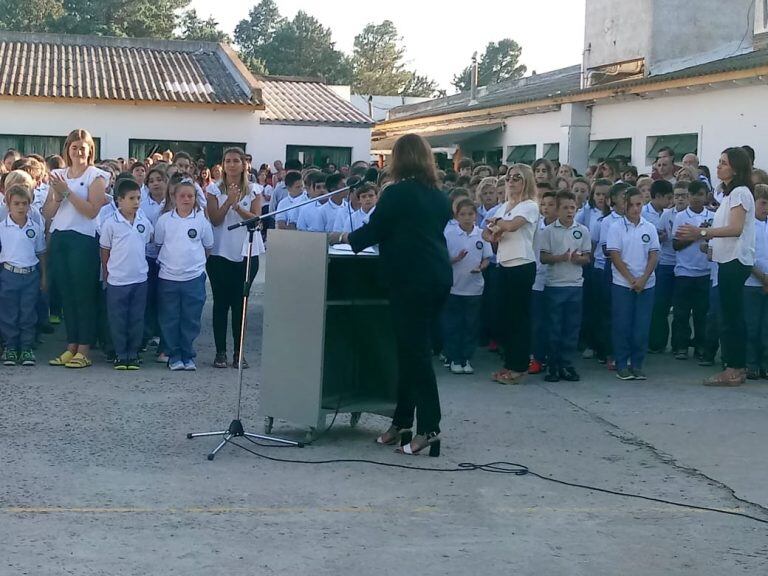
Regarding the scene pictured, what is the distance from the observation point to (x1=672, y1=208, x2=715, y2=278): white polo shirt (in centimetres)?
1085

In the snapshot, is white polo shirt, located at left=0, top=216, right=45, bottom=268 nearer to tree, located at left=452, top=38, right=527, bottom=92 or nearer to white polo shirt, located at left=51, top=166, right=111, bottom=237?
white polo shirt, located at left=51, top=166, right=111, bottom=237

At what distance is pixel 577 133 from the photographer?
22.8 meters

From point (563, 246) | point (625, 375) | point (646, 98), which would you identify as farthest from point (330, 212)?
point (646, 98)

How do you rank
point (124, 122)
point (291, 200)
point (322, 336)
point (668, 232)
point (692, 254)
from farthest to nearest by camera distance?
1. point (124, 122)
2. point (291, 200)
3. point (668, 232)
4. point (692, 254)
5. point (322, 336)

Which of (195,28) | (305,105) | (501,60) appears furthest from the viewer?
(501,60)

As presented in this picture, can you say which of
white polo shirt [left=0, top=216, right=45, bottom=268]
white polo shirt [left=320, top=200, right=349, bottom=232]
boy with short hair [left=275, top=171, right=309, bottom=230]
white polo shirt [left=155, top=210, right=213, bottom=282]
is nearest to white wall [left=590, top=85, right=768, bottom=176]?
boy with short hair [left=275, top=171, right=309, bottom=230]

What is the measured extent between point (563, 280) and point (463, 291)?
93cm

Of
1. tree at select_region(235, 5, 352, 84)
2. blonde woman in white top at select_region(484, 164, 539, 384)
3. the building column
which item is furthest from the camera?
tree at select_region(235, 5, 352, 84)

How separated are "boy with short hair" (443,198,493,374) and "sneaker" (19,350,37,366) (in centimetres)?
378

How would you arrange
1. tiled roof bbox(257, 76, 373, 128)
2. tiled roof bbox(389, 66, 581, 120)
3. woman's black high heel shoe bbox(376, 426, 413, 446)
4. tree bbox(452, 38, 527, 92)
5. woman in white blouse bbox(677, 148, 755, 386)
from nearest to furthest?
woman's black high heel shoe bbox(376, 426, 413, 446)
woman in white blouse bbox(677, 148, 755, 386)
tiled roof bbox(389, 66, 581, 120)
tiled roof bbox(257, 76, 373, 128)
tree bbox(452, 38, 527, 92)

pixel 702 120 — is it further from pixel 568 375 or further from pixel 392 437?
pixel 392 437

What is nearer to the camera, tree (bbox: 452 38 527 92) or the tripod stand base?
the tripod stand base

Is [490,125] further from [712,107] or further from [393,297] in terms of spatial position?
[393,297]

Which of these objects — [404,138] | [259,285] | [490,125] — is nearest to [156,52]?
[490,125]
